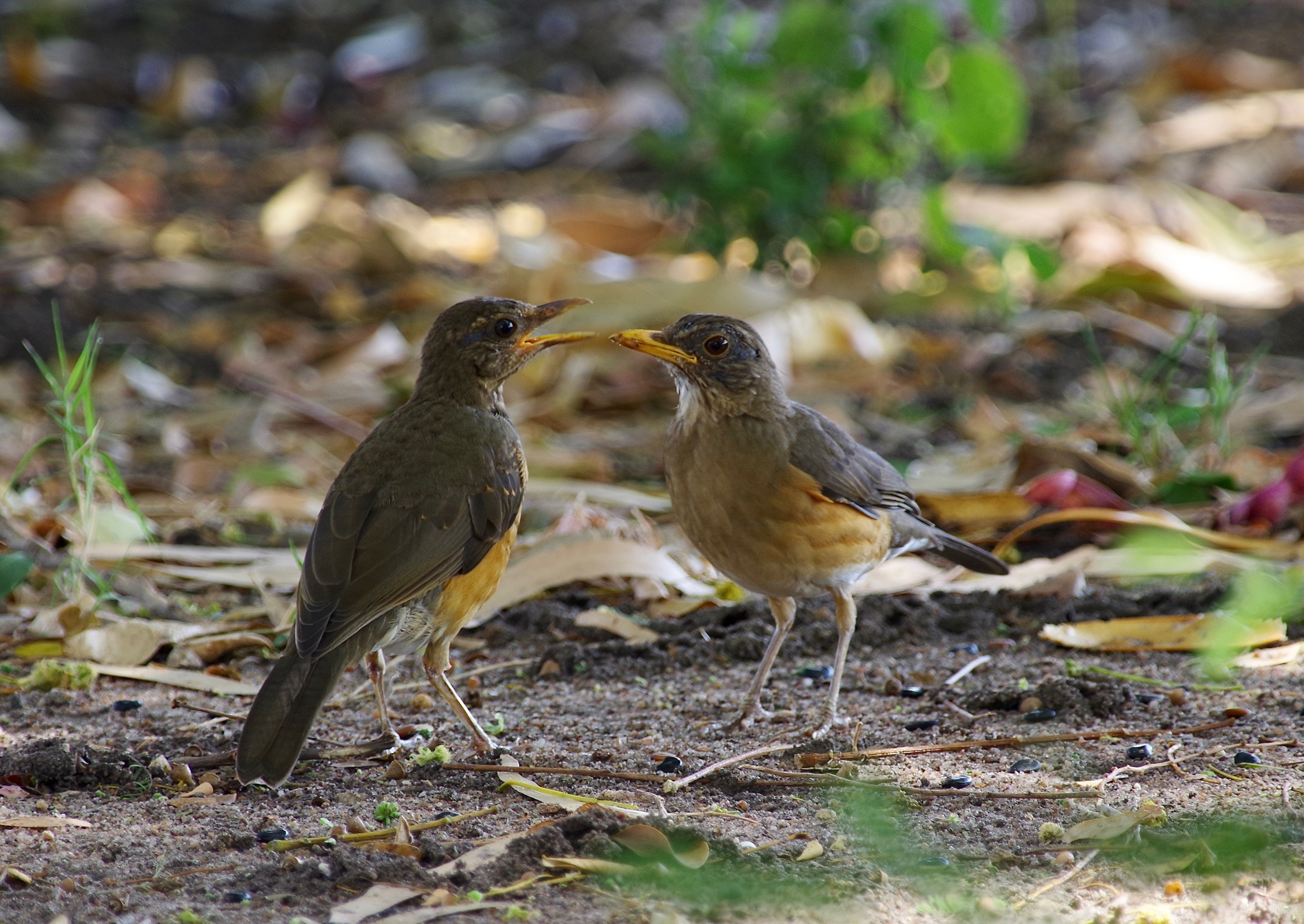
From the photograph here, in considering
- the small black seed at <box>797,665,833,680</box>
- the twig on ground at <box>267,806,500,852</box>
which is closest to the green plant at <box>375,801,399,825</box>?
the twig on ground at <box>267,806,500,852</box>

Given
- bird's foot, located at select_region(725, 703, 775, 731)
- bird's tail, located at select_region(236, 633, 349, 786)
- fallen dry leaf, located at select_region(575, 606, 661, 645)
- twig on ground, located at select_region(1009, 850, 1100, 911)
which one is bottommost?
fallen dry leaf, located at select_region(575, 606, 661, 645)

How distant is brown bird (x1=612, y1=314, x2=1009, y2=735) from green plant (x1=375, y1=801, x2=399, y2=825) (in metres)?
1.29

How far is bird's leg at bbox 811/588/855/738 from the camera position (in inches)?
181

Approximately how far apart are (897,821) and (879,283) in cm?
668

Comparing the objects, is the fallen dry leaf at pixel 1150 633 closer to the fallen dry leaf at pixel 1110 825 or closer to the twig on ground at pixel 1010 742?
the twig on ground at pixel 1010 742

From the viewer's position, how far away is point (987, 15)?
8281mm

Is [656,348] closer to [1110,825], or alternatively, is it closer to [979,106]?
[1110,825]

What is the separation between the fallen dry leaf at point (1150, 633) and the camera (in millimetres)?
5074

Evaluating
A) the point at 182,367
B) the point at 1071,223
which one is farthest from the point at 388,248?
the point at 1071,223

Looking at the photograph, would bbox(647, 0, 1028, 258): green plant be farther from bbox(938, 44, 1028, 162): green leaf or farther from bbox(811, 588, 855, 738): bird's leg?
bbox(811, 588, 855, 738): bird's leg

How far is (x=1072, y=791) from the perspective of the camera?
396cm

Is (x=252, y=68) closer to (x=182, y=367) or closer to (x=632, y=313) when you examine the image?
(x=182, y=367)

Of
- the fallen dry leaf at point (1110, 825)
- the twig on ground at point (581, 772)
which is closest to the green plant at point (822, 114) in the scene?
the twig on ground at point (581, 772)

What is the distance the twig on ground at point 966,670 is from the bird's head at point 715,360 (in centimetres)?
112
